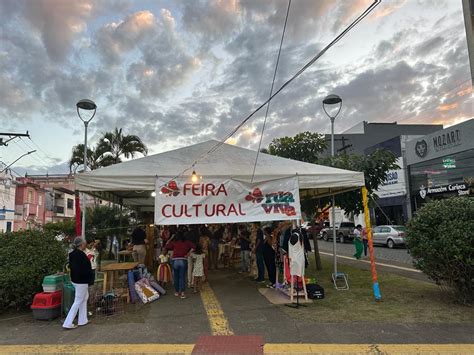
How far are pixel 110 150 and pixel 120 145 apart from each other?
2.15ft

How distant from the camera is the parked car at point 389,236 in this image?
21.6m

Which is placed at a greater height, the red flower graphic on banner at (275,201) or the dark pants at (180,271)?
the red flower graphic on banner at (275,201)

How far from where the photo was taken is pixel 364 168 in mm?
11273

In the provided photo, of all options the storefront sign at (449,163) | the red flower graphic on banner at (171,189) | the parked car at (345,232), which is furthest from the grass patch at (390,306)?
the parked car at (345,232)

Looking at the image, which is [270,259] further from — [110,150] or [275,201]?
[110,150]

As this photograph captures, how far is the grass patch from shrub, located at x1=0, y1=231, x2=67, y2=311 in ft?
16.1

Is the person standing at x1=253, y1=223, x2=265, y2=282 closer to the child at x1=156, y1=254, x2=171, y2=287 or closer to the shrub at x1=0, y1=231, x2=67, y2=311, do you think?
the child at x1=156, y1=254, x2=171, y2=287

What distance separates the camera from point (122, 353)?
198 inches

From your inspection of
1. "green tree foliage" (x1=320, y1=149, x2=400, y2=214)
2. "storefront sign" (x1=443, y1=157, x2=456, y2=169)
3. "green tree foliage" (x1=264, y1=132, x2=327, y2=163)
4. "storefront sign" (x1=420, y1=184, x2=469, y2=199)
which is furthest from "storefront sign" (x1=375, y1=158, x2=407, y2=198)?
"green tree foliage" (x1=320, y1=149, x2=400, y2=214)

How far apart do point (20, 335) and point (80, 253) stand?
1.53 m

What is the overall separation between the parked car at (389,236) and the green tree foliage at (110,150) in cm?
1600

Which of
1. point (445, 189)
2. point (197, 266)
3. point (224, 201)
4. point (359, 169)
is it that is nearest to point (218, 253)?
point (197, 266)

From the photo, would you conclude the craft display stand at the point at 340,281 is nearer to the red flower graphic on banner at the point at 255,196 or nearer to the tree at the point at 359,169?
the tree at the point at 359,169

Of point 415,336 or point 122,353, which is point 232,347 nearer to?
point 122,353
